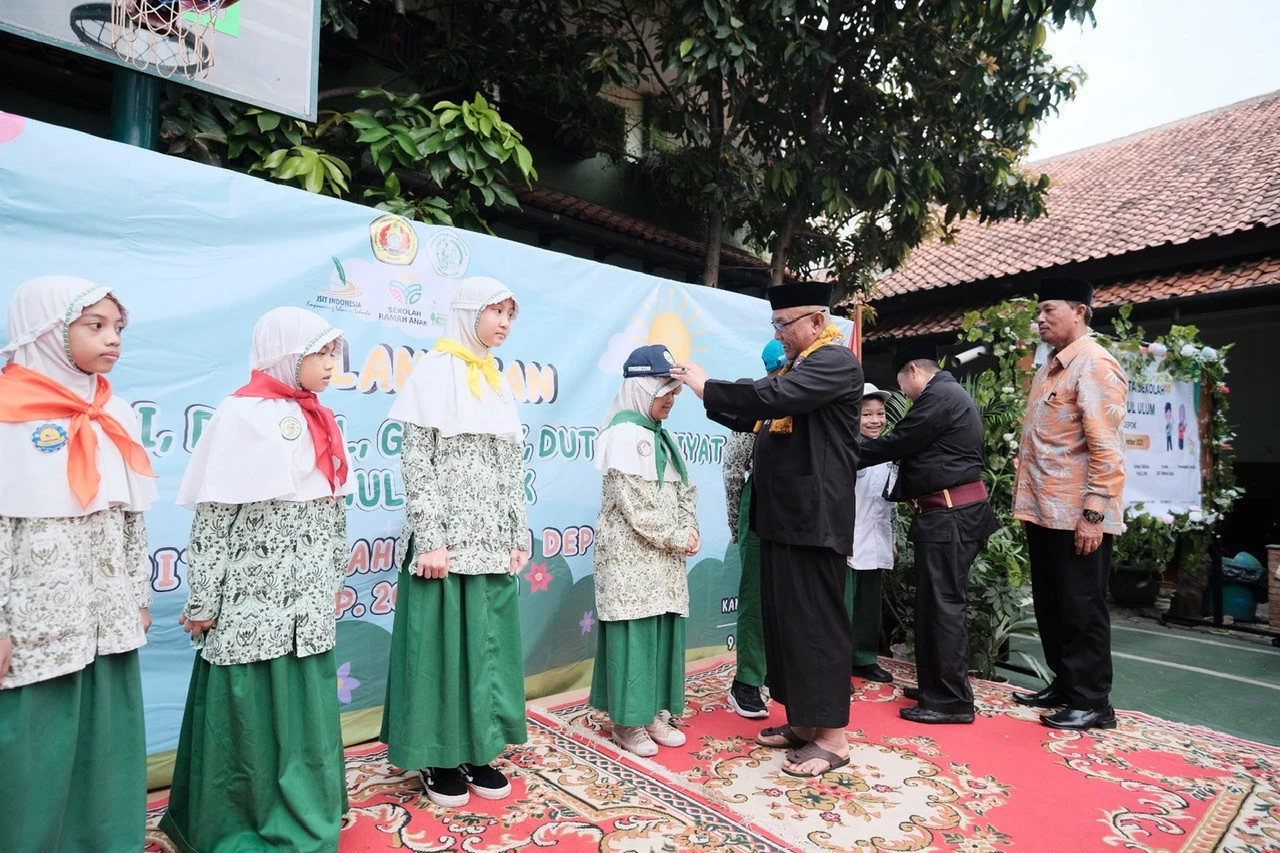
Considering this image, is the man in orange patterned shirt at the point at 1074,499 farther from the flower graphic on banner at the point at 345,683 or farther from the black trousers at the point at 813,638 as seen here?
the flower graphic on banner at the point at 345,683

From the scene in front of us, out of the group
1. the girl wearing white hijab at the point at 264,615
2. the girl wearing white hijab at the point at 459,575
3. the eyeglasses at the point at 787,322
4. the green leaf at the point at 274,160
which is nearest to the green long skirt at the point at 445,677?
the girl wearing white hijab at the point at 459,575

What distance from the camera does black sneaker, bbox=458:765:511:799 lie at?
7.99ft

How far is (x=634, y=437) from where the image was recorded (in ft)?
9.64

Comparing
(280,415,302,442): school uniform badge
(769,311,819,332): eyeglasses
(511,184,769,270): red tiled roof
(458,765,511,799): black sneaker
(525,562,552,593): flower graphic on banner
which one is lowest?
(458,765,511,799): black sneaker

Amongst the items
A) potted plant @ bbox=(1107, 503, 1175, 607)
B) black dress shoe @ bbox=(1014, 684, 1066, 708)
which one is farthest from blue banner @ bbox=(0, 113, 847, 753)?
potted plant @ bbox=(1107, 503, 1175, 607)

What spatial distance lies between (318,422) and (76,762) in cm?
96

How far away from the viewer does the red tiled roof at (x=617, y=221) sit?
626 centimetres

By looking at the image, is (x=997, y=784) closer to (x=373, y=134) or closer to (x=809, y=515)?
(x=809, y=515)

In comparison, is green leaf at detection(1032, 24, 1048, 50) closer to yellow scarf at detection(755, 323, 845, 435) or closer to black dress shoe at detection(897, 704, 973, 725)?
yellow scarf at detection(755, 323, 845, 435)

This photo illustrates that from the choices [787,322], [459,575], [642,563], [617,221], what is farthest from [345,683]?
[617,221]

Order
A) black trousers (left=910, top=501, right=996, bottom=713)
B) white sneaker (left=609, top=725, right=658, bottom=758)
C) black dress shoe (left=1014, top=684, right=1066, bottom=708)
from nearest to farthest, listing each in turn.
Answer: white sneaker (left=609, top=725, right=658, bottom=758) < black trousers (left=910, top=501, right=996, bottom=713) < black dress shoe (left=1014, top=684, right=1066, bottom=708)

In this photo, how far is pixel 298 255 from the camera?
273cm

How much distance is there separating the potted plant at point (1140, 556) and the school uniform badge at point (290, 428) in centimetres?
603

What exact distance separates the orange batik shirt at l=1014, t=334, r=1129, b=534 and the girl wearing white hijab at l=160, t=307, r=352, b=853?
2993 millimetres
